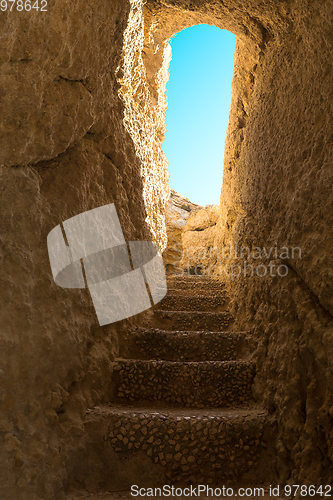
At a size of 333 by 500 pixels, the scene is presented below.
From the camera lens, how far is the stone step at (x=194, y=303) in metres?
3.60

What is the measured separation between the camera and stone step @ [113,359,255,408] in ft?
7.39

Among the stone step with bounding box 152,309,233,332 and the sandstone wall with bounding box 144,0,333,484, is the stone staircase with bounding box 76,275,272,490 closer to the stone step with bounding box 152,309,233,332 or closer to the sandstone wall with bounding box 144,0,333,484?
the stone step with bounding box 152,309,233,332

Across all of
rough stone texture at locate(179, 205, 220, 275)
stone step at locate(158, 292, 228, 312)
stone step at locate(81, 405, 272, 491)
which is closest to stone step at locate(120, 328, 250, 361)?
stone step at locate(81, 405, 272, 491)

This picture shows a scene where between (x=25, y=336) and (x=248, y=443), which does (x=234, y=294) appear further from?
(x=25, y=336)

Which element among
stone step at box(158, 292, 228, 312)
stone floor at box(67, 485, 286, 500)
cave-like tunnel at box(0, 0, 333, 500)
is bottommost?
stone floor at box(67, 485, 286, 500)

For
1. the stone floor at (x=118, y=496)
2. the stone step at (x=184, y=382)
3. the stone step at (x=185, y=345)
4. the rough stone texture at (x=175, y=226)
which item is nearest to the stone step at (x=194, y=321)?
the stone step at (x=185, y=345)

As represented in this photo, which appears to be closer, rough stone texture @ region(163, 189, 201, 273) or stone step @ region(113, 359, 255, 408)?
stone step @ region(113, 359, 255, 408)

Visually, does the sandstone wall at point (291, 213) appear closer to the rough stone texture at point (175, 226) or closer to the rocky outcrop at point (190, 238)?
the rocky outcrop at point (190, 238)

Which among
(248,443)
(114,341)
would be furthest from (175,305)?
(248,443)

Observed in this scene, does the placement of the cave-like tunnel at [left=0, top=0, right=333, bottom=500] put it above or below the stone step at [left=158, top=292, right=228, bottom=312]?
above

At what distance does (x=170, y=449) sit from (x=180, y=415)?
0.21 meters

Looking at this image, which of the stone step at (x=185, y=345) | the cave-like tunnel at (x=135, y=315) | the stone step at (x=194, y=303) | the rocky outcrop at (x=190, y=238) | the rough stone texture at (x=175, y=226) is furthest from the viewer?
the rough stone texture at (x=175, y=226)

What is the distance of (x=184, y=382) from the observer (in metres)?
2.32

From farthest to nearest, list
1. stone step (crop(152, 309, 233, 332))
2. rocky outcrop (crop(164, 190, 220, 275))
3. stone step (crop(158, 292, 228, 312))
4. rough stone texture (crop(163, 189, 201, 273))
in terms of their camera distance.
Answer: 1. rough stone texture (crop(163, 189, 201, 273))
2. rocky outcrop (crop(164, 190, 220, 275))
3. stone step (crop(158, 292, 228, 312))
4. stone step (crop(152, 309, 233, 332))
